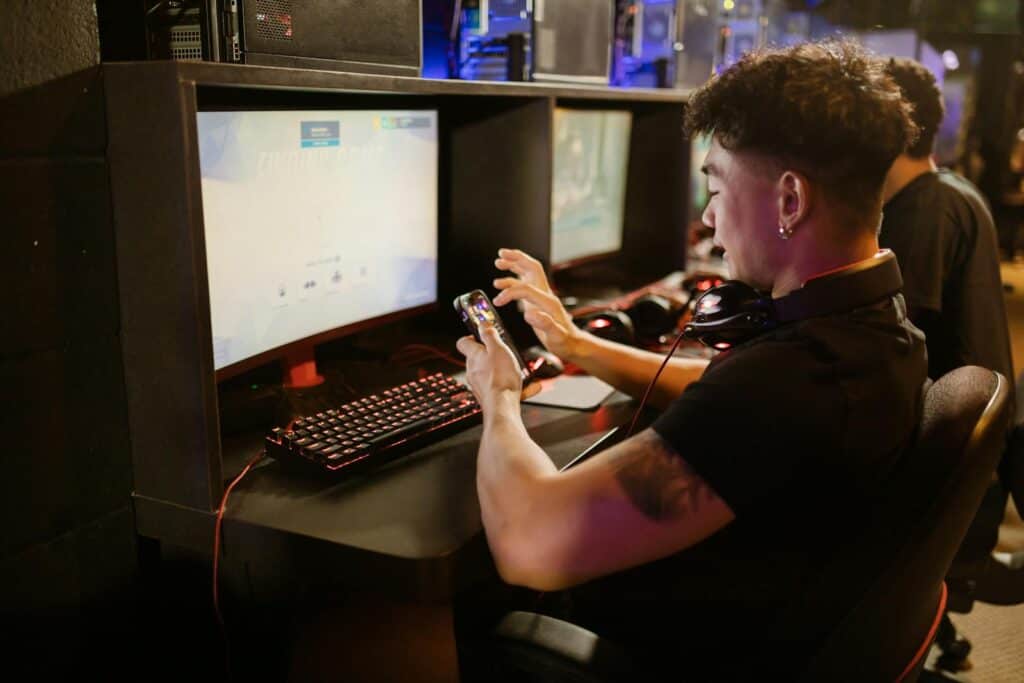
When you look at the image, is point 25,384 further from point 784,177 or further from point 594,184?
point 594,184

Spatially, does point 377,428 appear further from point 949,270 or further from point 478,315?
point 949,270

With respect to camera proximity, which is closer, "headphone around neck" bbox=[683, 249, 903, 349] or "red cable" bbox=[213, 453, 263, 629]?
"headphone around neck" bbox=[683, 249, 903, 349]

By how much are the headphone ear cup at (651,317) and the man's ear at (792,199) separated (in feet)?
3.70

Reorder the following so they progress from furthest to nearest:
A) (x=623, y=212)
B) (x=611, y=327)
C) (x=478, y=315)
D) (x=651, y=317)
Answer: (x=623, y=212), (x=651, y=317), (x=611, y=327), (x=478, y=315)

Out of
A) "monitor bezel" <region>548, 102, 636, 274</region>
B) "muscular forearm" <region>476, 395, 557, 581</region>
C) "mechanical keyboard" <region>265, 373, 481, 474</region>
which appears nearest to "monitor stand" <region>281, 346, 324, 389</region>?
"mechanical keyboard" <region>265, 373, 481, 474</region>

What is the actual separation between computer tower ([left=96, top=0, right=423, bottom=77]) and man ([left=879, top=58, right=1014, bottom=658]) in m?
1.22

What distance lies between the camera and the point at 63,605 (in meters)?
1.20

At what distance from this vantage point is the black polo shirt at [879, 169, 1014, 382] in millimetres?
2045

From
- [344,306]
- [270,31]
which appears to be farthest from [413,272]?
[270,31]

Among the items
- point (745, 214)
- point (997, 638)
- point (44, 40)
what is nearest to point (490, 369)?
point (745, 214)

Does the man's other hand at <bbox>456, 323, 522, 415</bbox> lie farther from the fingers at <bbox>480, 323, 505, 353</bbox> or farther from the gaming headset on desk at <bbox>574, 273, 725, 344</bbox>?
the gaming headset on desk at <bbox>574, 273, 725, 344</bbox>

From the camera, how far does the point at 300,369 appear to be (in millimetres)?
1659

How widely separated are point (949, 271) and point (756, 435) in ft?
4.63

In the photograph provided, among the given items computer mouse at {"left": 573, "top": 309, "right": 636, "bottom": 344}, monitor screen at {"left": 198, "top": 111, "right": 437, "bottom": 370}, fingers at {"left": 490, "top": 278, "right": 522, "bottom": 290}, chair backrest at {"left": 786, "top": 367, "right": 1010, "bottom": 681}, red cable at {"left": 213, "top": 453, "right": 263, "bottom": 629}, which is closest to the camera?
chair backrest at {"left": 786, "top": 367, "right": 1010, "bottom": 681}
